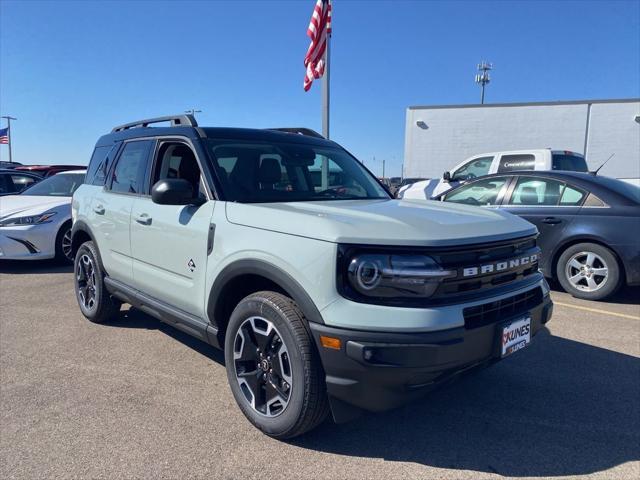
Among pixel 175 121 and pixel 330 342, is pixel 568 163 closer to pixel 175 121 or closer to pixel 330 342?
pixel 175 121

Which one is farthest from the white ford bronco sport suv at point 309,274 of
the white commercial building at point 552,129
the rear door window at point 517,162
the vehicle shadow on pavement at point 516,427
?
the white commercial building at point 552,129

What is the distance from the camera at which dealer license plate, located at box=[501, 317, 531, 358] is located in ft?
8.13

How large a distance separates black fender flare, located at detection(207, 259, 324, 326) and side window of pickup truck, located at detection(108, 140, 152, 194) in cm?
145

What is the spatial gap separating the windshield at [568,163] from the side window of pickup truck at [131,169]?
8.03 meters

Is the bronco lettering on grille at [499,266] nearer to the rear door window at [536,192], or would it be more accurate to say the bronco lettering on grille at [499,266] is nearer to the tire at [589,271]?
the tire at [589,271]

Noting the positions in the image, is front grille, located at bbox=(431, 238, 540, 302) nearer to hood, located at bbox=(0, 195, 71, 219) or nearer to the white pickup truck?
the white pickup truck

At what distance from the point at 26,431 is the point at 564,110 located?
2108 centimetres

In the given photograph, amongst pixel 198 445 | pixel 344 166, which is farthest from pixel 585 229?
pixel 198 445

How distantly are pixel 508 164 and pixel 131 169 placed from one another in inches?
309

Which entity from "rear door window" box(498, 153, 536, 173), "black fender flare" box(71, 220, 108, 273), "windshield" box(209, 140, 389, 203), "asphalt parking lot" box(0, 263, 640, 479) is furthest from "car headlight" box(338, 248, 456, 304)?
"rear door window" box(498, 153, 536, 173)

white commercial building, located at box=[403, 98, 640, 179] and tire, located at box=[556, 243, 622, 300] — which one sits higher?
white commercial building, located at box=[403, 98, 640, 179]

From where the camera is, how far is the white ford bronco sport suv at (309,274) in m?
2.24

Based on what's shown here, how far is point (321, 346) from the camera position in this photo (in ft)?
7.59

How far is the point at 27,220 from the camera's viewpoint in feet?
23.7
